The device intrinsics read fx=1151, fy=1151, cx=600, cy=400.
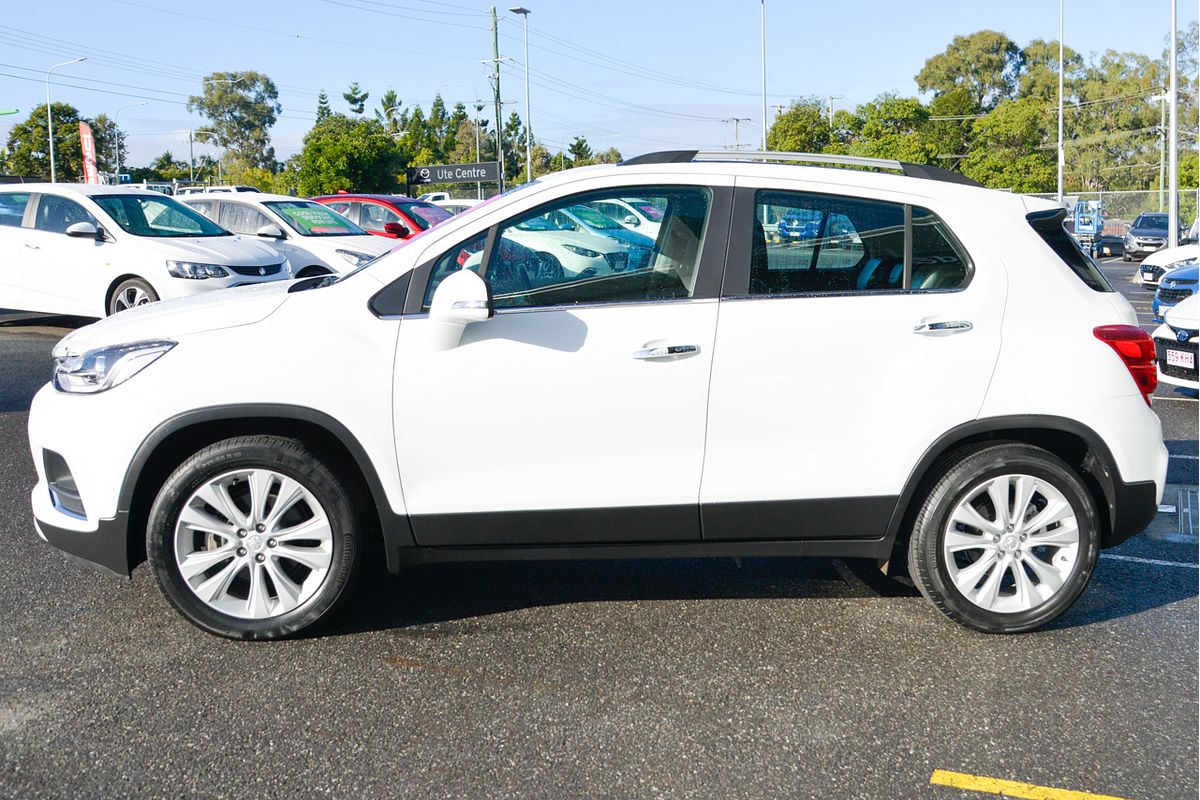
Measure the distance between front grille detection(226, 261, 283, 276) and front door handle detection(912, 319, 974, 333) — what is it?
9.17 meters

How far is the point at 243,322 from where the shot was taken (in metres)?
4.14

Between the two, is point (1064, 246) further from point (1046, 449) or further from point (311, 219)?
point (311, 219)

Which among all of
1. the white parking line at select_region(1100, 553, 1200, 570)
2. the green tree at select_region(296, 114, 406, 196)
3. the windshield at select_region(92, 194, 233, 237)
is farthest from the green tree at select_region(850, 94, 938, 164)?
the white parking line at select_region(1100, 553, 1200, 570)

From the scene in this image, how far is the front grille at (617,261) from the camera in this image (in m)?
4.27

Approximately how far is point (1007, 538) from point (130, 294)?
10066mm

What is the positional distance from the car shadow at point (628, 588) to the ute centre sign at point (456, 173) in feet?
82.5

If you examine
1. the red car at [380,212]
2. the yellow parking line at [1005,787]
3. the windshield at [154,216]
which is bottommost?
the yellow parking line at [1005,787]

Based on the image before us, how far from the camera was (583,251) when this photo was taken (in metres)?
4.29

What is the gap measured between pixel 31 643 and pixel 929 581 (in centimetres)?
335

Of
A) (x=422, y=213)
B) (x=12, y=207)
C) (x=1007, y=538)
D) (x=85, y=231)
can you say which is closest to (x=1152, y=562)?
(x=1007, y=538)

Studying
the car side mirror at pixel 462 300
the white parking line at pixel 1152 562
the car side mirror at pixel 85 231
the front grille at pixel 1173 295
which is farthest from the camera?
the front grille at pixel 1173 295

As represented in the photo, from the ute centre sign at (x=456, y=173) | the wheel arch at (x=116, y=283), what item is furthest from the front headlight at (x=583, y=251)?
the ute centre sign at (x=456, y=173)

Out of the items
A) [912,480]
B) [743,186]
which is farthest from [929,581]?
[743,186]

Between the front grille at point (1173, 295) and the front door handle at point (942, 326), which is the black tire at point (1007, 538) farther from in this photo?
the front grille at point (1173, 295)
